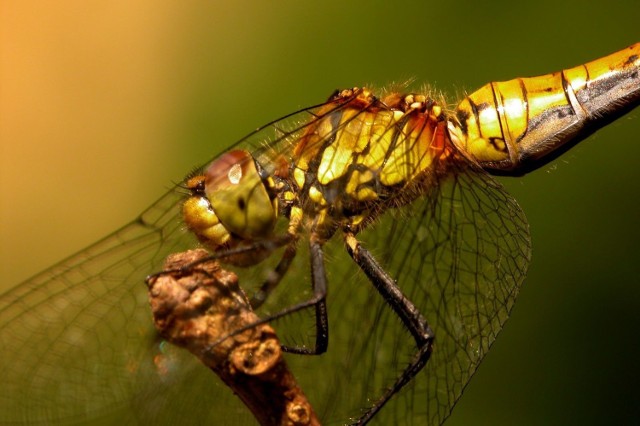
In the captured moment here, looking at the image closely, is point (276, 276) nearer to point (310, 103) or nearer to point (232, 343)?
point (232, 343)

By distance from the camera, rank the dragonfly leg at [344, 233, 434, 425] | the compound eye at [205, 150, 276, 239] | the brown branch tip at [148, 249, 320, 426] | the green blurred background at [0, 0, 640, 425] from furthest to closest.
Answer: the green blurred background at [0, 0, 640, 425] → the dragonfly leg at [344, 233, 434, 425] → the compound eye at [205, 150, 276, 239] → the brown branch tip at [148, 249, 320, 426]

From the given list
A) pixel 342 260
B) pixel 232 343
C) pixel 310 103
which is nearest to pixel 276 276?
pixel 342 260

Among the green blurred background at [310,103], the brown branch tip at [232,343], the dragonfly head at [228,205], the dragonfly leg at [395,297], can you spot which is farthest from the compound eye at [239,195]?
the green blurred background at [310,103]

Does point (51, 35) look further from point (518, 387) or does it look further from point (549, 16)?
point (518, 387)

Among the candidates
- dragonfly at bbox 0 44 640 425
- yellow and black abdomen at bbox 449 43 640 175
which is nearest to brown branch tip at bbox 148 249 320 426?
dragonfly at bbox 0 44 640 425

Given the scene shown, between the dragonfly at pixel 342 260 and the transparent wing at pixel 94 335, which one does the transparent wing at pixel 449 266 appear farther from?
the transparent wing at pixel 94 335

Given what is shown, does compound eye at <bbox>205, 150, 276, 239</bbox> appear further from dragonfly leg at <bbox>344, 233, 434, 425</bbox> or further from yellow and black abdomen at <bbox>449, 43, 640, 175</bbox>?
yellow and black abdomen at <bbox>449, 43, 640, 175</bbox>

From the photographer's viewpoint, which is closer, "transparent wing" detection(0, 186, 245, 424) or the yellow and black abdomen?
"transparent wing" detection(0, 186, 245, 424)
